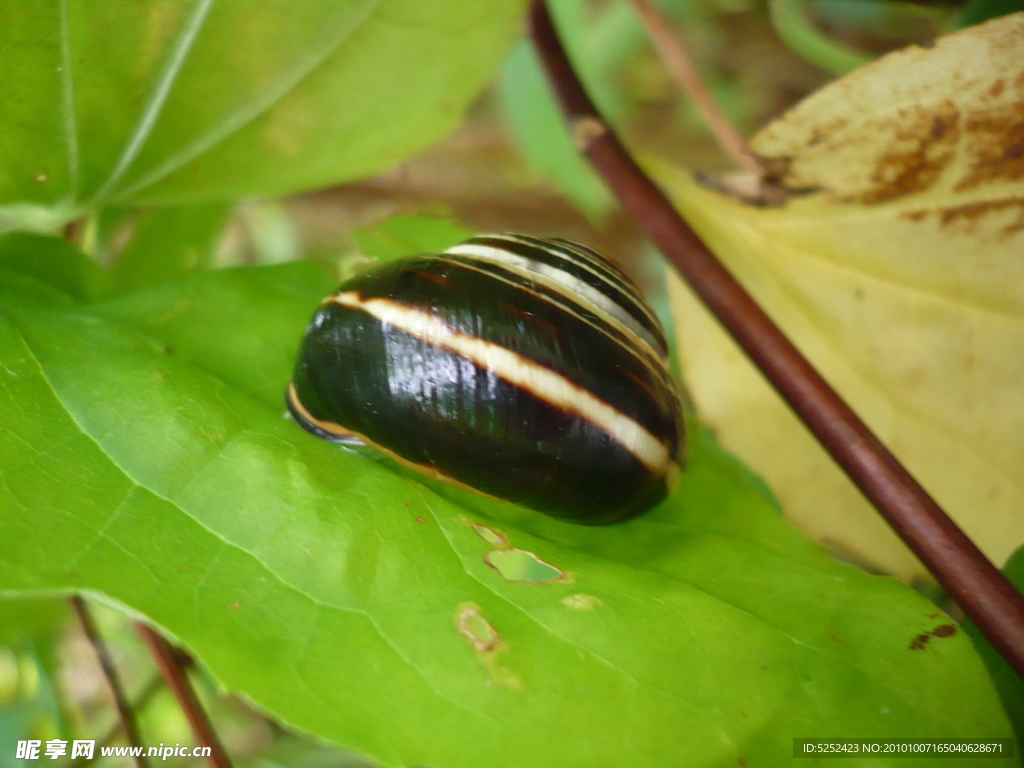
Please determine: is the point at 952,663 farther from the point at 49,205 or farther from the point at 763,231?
the point at 49,205

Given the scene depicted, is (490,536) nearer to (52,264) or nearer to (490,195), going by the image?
(52,264)

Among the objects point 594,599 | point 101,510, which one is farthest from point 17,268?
point 594,599

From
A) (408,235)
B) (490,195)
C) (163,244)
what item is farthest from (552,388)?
(490,195)

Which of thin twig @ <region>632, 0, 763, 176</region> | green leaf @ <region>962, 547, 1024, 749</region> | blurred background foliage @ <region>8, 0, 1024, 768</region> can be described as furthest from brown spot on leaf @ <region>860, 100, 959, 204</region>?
green leaf @ <region>962, 547, 1024, 749</region>

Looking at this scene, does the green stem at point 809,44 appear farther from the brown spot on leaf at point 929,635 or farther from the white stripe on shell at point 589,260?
→ the brown spot on leaf at point 929,635

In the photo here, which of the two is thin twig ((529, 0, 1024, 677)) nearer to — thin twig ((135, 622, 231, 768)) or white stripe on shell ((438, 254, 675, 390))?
white stripe on shell ((438, 254, 675, 390))

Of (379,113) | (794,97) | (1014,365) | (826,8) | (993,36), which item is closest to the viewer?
(993,36)

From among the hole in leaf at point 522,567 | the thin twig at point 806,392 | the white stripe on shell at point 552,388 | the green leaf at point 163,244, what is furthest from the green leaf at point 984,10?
the green leaf at point 163,244

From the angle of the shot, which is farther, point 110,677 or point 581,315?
Result: point 110,677
